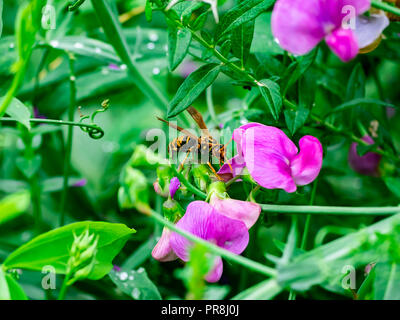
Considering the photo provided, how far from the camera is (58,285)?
1.83 feet

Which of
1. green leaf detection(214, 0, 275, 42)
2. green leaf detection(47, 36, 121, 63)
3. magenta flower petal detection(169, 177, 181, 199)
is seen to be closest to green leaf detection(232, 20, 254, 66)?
green leaf detection(214, 0, 275, 42)

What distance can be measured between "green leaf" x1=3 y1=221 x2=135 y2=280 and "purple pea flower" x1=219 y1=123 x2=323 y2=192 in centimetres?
11

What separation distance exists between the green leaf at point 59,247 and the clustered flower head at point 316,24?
0.18m

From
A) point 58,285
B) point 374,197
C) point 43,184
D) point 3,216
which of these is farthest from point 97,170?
point 3,216

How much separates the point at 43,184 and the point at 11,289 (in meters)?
0.31

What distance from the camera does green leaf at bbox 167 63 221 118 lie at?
39 centimetres

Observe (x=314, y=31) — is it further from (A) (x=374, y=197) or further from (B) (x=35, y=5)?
(A) (x=374, y=197)

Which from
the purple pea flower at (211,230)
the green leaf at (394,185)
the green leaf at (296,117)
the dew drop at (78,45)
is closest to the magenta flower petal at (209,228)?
the purple pea flower at (211,230)

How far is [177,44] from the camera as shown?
14.9 inches

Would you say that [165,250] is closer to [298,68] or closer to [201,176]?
[201,176]

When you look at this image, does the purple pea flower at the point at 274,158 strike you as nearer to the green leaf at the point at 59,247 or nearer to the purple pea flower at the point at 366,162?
the green leaf at the point at 59,247

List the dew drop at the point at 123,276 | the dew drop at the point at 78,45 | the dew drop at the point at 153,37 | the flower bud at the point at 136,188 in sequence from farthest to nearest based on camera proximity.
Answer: the dew drop at the point at 153,37 < the dew drop at the point at 78,45 < the dew drop at the point at 123,276 < the flower bud at the point at 136,188

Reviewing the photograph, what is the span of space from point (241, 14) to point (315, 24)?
0.23ft

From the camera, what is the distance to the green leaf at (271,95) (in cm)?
39
